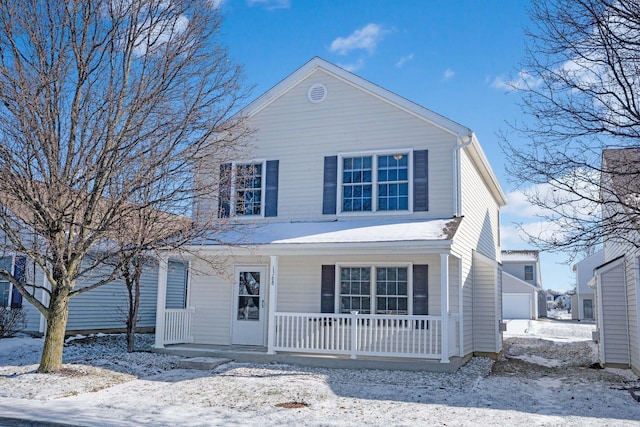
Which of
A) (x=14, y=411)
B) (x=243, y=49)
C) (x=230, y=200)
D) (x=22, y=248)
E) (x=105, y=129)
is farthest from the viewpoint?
(x=230, y=200)

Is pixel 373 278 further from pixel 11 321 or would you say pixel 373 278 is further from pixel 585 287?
pixel 585 287

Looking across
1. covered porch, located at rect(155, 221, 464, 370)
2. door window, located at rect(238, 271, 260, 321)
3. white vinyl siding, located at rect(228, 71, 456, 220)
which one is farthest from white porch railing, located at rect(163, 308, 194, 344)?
white vinyl siding, located at rect(228, 71, 456, 220)

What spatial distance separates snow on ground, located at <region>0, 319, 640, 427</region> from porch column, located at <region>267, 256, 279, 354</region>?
72 cm

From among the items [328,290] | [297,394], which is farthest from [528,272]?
[297,394]

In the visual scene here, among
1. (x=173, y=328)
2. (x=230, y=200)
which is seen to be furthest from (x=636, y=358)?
(x=173, y=328)

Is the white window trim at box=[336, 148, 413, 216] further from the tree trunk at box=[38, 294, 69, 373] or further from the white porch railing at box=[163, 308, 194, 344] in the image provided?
the tree trunk at box=[38, 294, 69, 373]

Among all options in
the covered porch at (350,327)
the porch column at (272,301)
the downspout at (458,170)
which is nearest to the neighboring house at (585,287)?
the downspout at (458,170)

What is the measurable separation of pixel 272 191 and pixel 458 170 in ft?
15.8

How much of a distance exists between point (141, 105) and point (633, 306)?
11.7 meters

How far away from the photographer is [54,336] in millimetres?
10867

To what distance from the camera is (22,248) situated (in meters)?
9.95

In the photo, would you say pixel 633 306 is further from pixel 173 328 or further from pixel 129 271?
pixel 129 271

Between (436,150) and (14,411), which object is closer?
(14,411)

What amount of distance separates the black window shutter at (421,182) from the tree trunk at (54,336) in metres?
8.01
